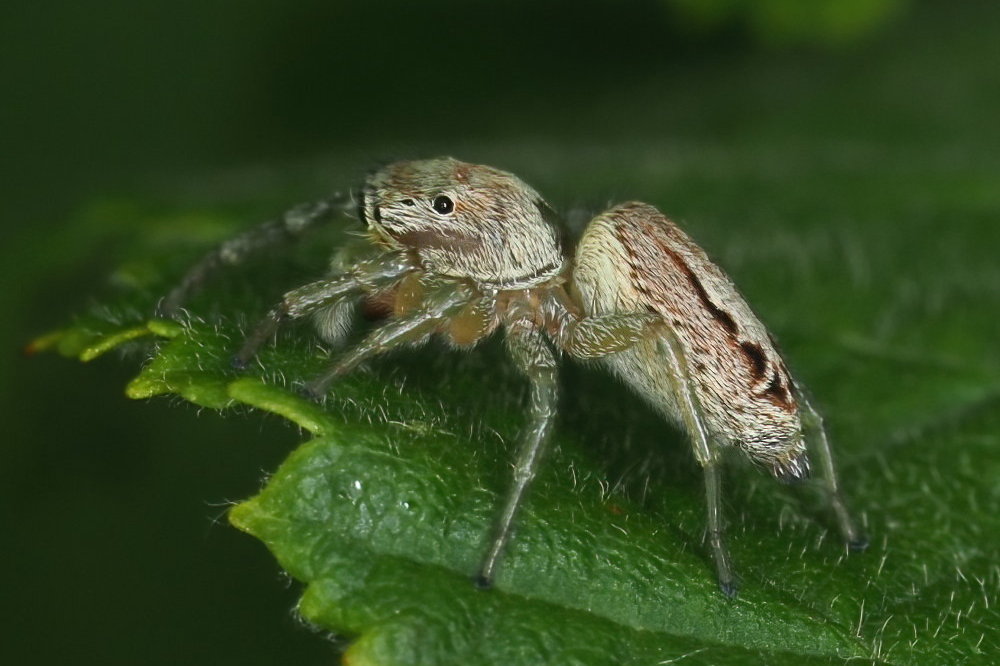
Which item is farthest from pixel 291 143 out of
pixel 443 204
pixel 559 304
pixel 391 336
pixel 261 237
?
pixel 391 336

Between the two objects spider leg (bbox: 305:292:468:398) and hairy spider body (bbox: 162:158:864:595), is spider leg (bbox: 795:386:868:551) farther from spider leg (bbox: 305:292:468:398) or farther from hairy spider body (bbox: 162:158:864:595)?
spider leg (bbox: 305:292:468:398)

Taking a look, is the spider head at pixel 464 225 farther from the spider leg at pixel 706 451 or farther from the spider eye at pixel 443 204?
the spider leg at pixel 706 451

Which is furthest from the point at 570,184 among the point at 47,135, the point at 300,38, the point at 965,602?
the point at 47,135

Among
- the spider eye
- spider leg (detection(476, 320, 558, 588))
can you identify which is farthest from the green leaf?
the spider eye

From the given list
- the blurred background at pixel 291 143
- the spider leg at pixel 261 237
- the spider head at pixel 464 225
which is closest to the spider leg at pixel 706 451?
the spider head at pixel 464 225

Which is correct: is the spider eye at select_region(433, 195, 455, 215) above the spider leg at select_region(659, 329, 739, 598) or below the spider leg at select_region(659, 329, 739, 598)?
above

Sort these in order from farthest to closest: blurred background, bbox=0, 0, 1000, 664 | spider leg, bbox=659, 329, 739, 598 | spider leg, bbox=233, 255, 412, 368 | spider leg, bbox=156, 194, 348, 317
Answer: blurred background, bbox=0, 0, 1000, 664, spider leg, bbox=156, 194, 348, 317, spider leg, bbox=233, 255, 412, 368, spider leg, bbox=659, 329, 739, 598

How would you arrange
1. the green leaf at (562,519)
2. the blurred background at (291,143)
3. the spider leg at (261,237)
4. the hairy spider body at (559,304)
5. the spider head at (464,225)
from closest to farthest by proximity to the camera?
1. the green leaf at (562,519)
2. the hairy spider body at (559,304)
3. the spider head at (464,225)
4. the spider leg at (261,237)
5. the blurred background at (291,143)

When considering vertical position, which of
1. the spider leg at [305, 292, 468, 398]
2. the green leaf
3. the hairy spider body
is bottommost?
the green leaf
